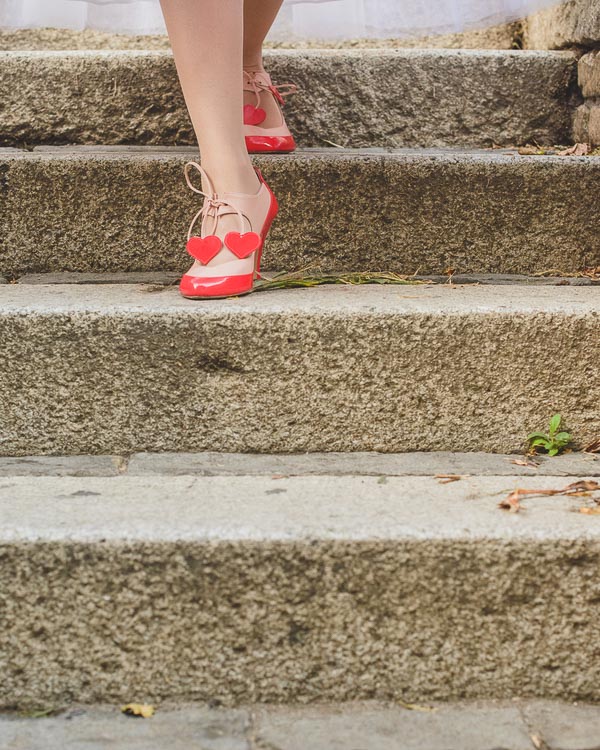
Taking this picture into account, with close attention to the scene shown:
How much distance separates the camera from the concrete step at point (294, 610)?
1.04 meters

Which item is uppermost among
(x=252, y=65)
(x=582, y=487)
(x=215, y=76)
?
(x=215, y=76)

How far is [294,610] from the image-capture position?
1.05 m

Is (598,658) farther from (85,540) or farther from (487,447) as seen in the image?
(85,540)

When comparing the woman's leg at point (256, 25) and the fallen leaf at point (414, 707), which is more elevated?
the woman's leg at point (256, 25)

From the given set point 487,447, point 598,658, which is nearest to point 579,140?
point 487,447

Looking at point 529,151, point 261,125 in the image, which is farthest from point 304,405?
point 529,151

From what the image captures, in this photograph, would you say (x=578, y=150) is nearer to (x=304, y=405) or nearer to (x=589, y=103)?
(x=589, y=103)

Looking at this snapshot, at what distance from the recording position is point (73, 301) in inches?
55.7

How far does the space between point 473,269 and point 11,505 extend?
3.50ft

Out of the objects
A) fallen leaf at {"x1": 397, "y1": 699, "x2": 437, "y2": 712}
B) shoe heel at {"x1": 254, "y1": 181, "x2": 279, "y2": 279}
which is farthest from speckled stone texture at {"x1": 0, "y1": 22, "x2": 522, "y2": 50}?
fallen leaf at {"x1": 397, "y1": 699, "x2": 437, "y2": 712}

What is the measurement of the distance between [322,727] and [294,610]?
135 mm

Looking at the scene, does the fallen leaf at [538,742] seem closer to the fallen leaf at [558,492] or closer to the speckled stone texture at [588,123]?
the fallen leaf at [558,492]

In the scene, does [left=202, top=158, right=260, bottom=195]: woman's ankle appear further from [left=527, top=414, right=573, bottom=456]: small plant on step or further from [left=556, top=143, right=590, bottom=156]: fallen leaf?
[left=556, top=143, right=590, bottom=156]: fallen leaf

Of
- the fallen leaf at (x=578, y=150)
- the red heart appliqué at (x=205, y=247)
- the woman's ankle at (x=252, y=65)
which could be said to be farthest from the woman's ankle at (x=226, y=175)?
the fallen leaf at (x=578, y=150)
